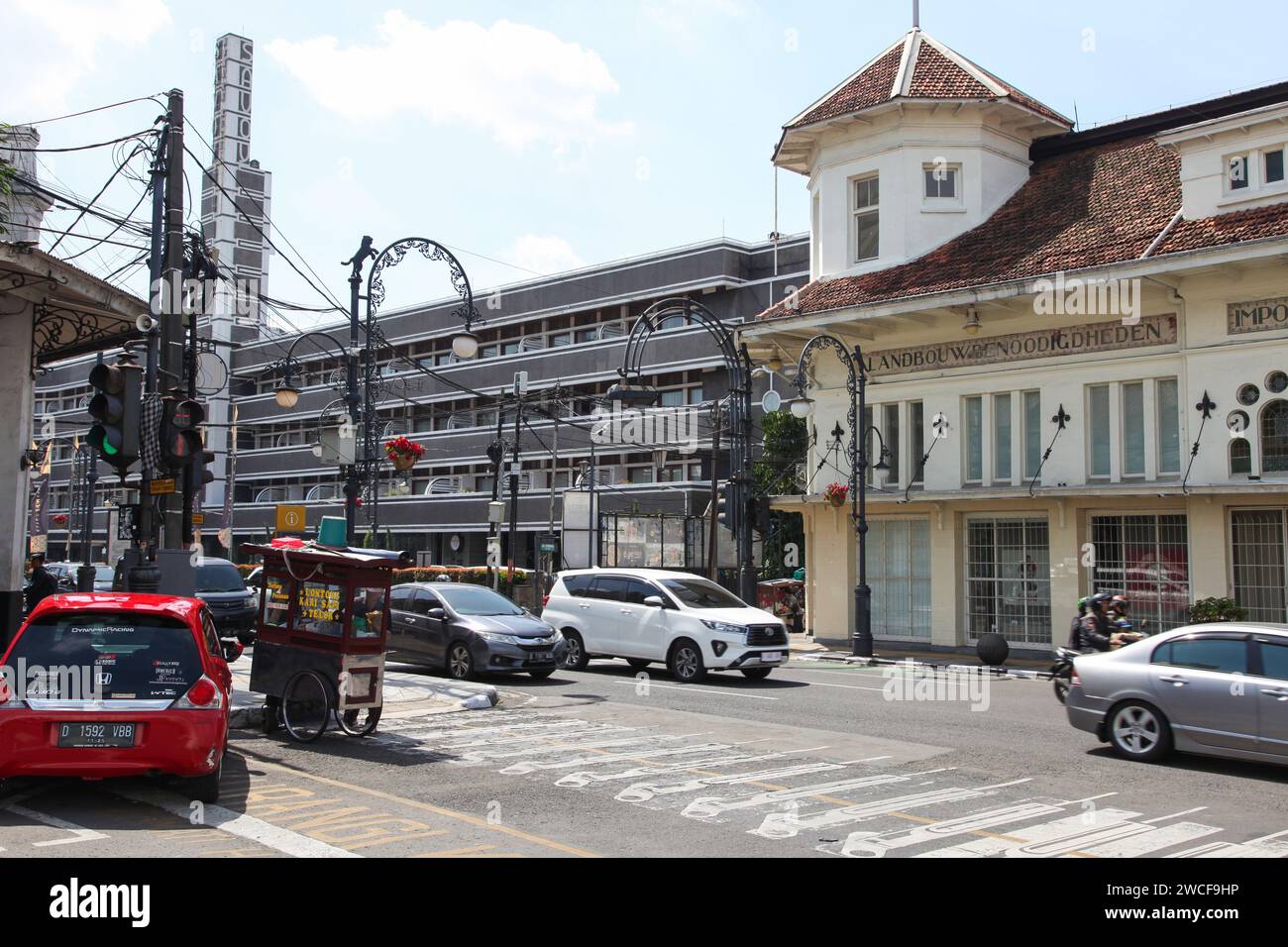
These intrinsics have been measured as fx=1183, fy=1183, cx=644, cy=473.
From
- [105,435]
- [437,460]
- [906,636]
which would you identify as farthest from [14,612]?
[437,460]

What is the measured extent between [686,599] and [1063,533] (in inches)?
353

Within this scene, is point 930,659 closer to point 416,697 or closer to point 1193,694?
point 416,697

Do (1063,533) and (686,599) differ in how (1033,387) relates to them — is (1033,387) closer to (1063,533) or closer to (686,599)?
(1063,533)

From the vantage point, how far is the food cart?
12258 millimetres

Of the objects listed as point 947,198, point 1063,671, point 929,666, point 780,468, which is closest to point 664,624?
point 929,666

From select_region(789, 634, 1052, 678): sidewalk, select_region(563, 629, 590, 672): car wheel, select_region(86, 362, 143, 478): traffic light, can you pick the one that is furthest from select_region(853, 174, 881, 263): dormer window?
select_region(86, 362, 143, 478): traffic light

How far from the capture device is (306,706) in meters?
12.5

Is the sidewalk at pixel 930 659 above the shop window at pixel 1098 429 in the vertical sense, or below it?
below

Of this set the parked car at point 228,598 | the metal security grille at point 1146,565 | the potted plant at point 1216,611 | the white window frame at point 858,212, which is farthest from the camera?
the white window frame at point 858,212

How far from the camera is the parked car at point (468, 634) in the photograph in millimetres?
18906

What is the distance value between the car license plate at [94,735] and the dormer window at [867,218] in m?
23.0

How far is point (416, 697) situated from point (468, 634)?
2.74 m

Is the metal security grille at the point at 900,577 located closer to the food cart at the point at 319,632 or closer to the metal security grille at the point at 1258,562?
the metal security grille at the point at 1258,562

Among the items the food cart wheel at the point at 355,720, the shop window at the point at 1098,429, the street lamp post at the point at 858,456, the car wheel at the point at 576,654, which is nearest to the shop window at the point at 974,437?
the street lamp post at the point at 858,456
